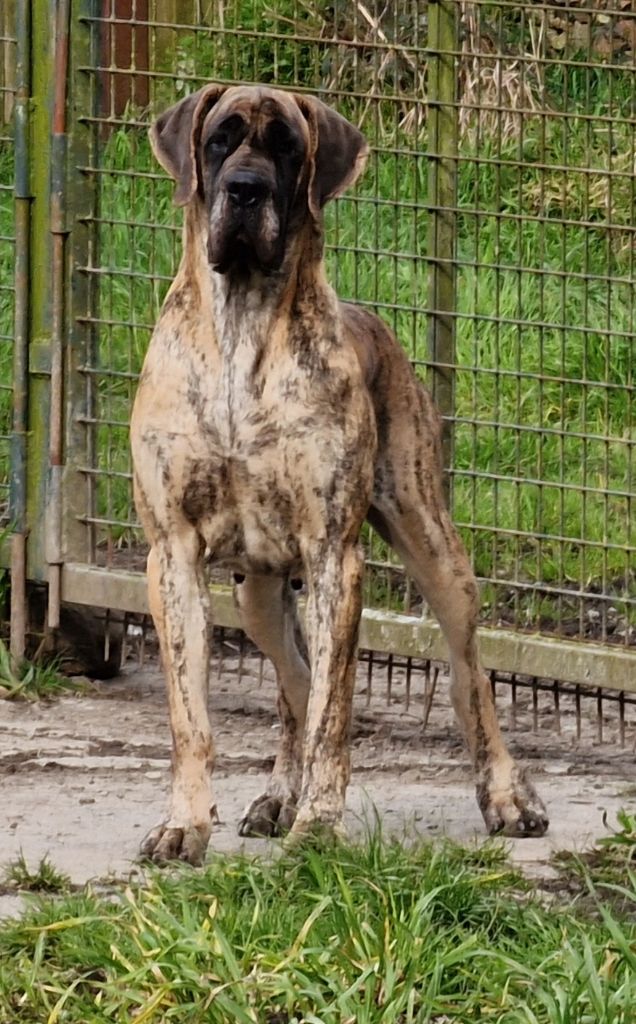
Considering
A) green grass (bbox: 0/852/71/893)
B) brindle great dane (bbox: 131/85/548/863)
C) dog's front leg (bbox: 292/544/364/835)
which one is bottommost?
green grass (bbox: 0/852/71/893)

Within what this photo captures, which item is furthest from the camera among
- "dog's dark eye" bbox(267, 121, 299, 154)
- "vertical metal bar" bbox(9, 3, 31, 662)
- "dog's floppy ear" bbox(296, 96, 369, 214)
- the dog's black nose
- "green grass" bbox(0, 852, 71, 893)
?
"vertical metal bar" bbox(9, 3, 31, 662)

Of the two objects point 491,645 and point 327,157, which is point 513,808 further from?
point 327,157

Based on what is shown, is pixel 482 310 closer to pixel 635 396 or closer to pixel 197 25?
pixel 635 396

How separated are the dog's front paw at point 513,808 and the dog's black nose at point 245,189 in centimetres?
176

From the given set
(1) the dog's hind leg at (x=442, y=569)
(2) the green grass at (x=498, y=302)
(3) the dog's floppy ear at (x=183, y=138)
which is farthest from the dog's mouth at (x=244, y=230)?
(2) the green grass at (x=498, y=302)

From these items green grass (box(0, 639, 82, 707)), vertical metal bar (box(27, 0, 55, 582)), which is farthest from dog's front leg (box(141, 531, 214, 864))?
vertical metal bar (box(27, 0, 55, 582))

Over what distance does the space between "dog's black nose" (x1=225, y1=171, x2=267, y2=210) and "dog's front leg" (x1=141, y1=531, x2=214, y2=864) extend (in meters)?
0.84

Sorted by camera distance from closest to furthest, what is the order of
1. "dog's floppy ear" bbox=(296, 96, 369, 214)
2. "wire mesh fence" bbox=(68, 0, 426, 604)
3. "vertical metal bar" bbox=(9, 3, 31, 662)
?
"dog's floppy ear" bbox=(296, 96, 369, 214)
"wire mesh fence" bbox=(68, 0, 426, 604)
"vertical metal bar" bbox=(9, 3, 31, 662)

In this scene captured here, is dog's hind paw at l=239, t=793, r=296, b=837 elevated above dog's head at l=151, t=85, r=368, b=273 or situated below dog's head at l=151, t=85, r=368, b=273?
below

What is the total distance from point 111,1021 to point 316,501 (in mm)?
1632

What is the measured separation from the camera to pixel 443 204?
682 cm

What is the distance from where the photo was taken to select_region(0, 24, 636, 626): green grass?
6676 millimetres

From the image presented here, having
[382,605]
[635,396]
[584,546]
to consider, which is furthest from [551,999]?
[635,396]

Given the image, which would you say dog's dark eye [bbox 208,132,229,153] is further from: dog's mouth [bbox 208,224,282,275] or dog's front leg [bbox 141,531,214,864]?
dog's front leg [bbox 141,531,214,864]
